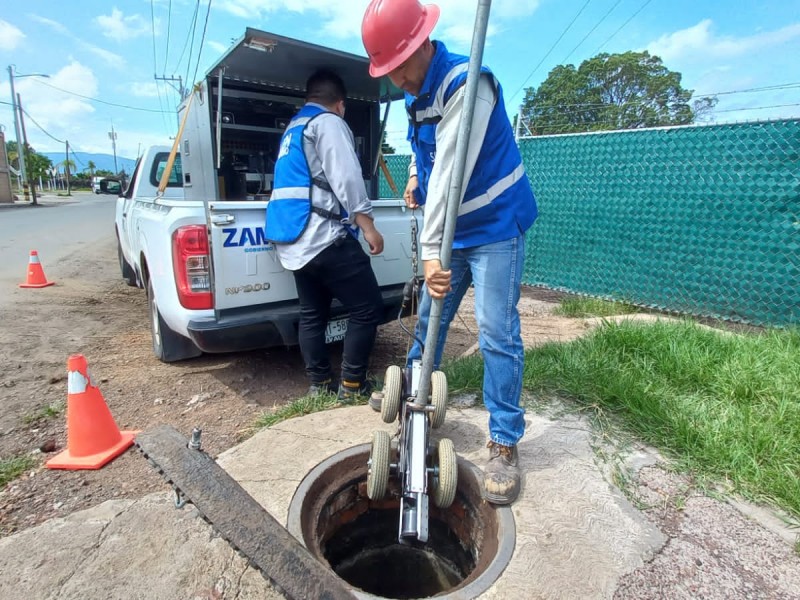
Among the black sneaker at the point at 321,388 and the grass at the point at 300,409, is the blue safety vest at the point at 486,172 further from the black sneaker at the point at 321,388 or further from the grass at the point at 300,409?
the black sneaker at the point at 321,388

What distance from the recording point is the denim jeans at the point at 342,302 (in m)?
3.03

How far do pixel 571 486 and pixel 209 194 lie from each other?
3827 mm

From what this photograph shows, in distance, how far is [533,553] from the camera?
1871mm

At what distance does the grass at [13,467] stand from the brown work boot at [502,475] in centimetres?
251

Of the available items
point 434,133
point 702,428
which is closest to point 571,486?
point 702,428

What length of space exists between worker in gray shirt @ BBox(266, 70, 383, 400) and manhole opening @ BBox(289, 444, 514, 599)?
2.68 ft

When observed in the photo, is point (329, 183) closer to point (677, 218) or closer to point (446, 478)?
point (446, 478)

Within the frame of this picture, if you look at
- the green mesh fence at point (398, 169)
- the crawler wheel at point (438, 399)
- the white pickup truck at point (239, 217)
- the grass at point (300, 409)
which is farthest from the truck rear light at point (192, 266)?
the green mesh fence at point (398, 169)

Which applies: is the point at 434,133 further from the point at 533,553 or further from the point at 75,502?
the point at 75,502

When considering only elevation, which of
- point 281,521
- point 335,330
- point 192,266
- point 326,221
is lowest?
point 281,521

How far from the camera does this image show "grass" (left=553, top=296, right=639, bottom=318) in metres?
5.64

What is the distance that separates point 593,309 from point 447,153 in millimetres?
4444

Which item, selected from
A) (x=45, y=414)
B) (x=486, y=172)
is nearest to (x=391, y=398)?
(x=486, y=172)

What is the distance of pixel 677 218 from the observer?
5258 mm
